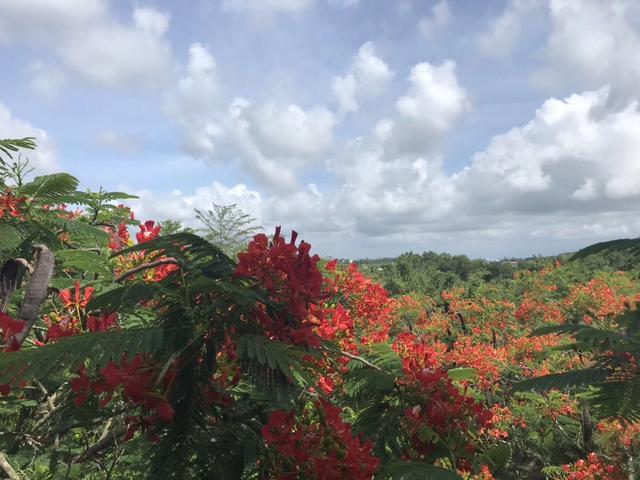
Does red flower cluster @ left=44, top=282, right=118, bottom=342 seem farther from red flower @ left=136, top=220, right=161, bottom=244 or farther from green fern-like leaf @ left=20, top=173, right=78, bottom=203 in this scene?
green fern-like leaf @ left=20, top=173, right=78, bottom=203

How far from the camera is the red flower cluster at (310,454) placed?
126cm

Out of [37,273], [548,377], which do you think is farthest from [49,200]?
[548,377]

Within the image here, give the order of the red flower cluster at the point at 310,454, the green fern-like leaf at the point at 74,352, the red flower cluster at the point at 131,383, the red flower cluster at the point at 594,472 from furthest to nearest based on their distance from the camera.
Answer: the red flower cluster at the point at 594,472
the red flower cluster at the point at 310,454
the red flower cluster at the point at 131,383
the green fern-like leaf at the point at 74,352

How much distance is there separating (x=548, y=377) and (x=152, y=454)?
2.65 metres

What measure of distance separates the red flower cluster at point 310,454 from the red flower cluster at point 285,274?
0.82ft

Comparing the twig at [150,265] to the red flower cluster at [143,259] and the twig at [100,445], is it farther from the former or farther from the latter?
the twig at [100,445]

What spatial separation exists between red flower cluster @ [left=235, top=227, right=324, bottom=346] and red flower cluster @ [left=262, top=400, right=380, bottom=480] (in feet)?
0.82

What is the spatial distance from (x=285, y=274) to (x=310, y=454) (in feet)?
1.68

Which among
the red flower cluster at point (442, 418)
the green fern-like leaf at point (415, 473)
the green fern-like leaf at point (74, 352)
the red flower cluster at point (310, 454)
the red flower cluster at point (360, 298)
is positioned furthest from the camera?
the red flower cluster at point (360, 298)

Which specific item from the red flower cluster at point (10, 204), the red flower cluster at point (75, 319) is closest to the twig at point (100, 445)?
the red flower cluster at point (75, 319)

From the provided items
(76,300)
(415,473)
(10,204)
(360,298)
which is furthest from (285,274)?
(360,298)

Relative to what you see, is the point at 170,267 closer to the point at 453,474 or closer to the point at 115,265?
the point at 115,265

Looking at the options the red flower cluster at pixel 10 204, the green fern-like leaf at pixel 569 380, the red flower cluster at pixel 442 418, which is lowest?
the green fern-like leaf at pixel 569 380

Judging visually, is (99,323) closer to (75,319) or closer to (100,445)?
(75,319)
